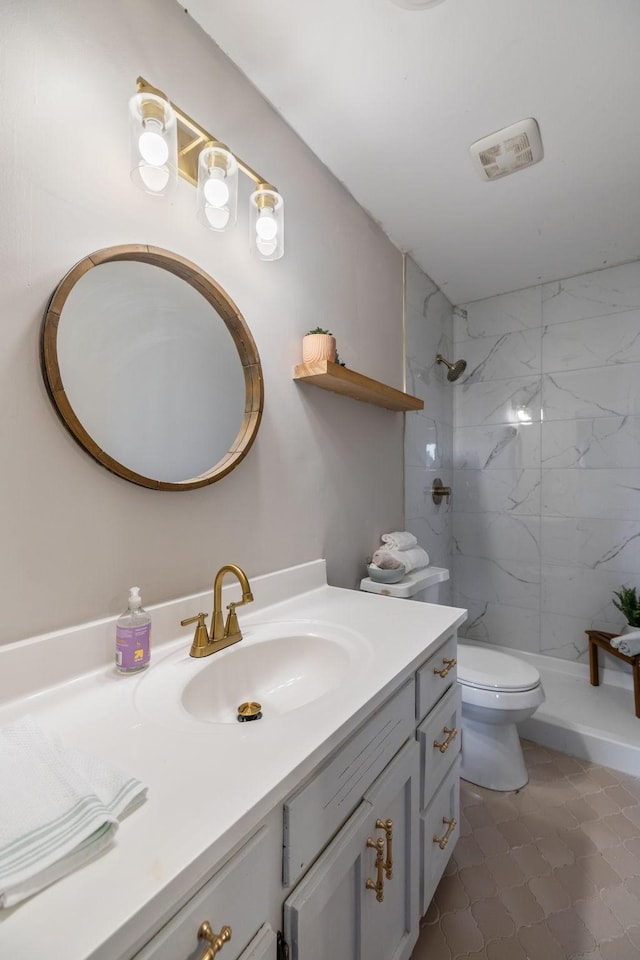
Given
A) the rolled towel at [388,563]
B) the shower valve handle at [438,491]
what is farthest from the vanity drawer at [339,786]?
the shower valve handle at [438,491]

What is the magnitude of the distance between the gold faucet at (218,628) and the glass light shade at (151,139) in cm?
83

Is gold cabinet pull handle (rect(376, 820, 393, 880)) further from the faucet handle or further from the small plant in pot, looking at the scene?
the small plant in pot

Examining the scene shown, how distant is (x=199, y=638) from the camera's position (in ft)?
2.94

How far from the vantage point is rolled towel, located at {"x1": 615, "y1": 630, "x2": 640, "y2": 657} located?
194 centimetres

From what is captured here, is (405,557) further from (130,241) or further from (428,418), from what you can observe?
(130,241)

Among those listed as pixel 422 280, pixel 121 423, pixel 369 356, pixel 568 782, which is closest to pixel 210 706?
pixel 121 423

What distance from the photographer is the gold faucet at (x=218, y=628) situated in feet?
2.93

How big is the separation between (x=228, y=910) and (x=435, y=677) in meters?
0.69

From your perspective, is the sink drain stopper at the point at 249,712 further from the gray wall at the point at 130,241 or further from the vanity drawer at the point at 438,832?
the vanity drawer at the point at 438,832

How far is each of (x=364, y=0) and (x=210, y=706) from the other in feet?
5.48

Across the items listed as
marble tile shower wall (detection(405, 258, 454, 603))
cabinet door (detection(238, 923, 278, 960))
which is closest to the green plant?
marble tile shower wall (detection(405, 258, 454, 603))

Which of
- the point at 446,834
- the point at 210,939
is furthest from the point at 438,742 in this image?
the point at 210,939

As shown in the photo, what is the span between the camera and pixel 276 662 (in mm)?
1004

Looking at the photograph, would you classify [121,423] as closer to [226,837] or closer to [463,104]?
[226,837]
